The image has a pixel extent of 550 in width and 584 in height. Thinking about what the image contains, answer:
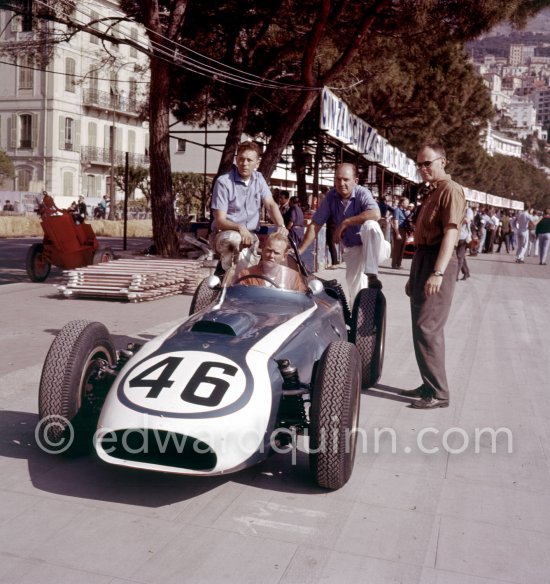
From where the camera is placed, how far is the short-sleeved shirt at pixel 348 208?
289 inches

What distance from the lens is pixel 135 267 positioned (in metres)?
12.1

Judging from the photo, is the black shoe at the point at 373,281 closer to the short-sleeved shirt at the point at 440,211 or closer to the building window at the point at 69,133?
the short-sleeved shirt at the point at 440,211

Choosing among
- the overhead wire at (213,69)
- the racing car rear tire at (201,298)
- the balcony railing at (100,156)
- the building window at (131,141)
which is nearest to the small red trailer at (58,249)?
the overhead wire at (213,69)

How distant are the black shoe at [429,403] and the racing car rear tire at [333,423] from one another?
1.77 m

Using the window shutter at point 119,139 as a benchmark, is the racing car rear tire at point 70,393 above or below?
below

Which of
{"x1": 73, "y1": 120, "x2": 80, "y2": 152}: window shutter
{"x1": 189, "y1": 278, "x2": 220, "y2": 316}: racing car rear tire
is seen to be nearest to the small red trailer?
{"x1": 189, "y1": 278, "x2": 220, "y2": 316}: racing car rear tire

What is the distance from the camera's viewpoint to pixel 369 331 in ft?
21.1

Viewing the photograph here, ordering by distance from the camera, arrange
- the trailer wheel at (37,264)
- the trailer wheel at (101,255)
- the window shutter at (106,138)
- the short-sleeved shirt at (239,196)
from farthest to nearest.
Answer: the window shutter at (106,138) → the trailer wheel at (37,264) → the trailer wheel at (101,255) → the short-sleeved shirt at (239,196)

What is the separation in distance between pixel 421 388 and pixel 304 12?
46.0 ft

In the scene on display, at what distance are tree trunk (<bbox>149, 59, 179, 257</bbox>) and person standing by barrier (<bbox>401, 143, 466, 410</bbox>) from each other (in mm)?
10127

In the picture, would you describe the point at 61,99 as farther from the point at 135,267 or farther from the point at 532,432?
the point at 532,432

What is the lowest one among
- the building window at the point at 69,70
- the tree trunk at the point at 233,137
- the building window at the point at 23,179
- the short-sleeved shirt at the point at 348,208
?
the short-sleeved shirt at the point at 348,208

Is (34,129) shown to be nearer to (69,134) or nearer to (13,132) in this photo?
(13,132)

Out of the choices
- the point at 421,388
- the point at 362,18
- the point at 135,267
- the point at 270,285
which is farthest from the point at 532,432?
the point at 362,18
